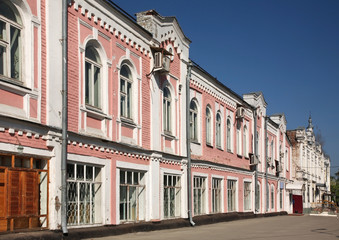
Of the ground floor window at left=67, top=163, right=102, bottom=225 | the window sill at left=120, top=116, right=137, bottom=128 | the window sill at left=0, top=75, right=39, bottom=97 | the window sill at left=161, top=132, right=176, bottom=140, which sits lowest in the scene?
the ground floor window at left=67, top=163, right=102, bottom=225

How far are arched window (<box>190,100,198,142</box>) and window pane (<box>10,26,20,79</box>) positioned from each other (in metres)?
12.0

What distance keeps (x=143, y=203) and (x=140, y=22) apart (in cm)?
637

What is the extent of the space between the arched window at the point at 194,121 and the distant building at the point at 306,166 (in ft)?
75.0

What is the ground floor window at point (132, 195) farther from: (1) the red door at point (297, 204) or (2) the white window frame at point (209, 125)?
(1) the red door at point (297, 204)

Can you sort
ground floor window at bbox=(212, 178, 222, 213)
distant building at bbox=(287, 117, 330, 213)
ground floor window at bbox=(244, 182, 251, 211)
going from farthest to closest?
distant building at bbox=(287, 117, 330, 213) → ground floor window at bbox=(244, 182, 251, 211) → ground floor window at bbox=(212, 178, 222, 213)

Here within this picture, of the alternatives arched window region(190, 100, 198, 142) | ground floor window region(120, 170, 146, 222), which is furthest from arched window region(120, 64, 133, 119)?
arched window region(190, 100, 198, 142)

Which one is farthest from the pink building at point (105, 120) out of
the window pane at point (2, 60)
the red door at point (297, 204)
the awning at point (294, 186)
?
the red door at point (297, 204)

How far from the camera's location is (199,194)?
23609 mm

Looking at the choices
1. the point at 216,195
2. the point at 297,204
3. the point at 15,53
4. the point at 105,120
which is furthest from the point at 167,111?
the point at 297,204

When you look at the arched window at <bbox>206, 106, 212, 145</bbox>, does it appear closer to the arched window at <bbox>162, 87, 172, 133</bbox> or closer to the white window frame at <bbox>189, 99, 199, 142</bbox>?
the white window frame at <bbox>189, 99, 199, 142</bbox>

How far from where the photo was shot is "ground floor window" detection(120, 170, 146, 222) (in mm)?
16594

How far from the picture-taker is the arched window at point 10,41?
1145cm

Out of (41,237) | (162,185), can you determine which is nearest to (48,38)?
(41,237)

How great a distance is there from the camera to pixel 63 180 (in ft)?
41.7
